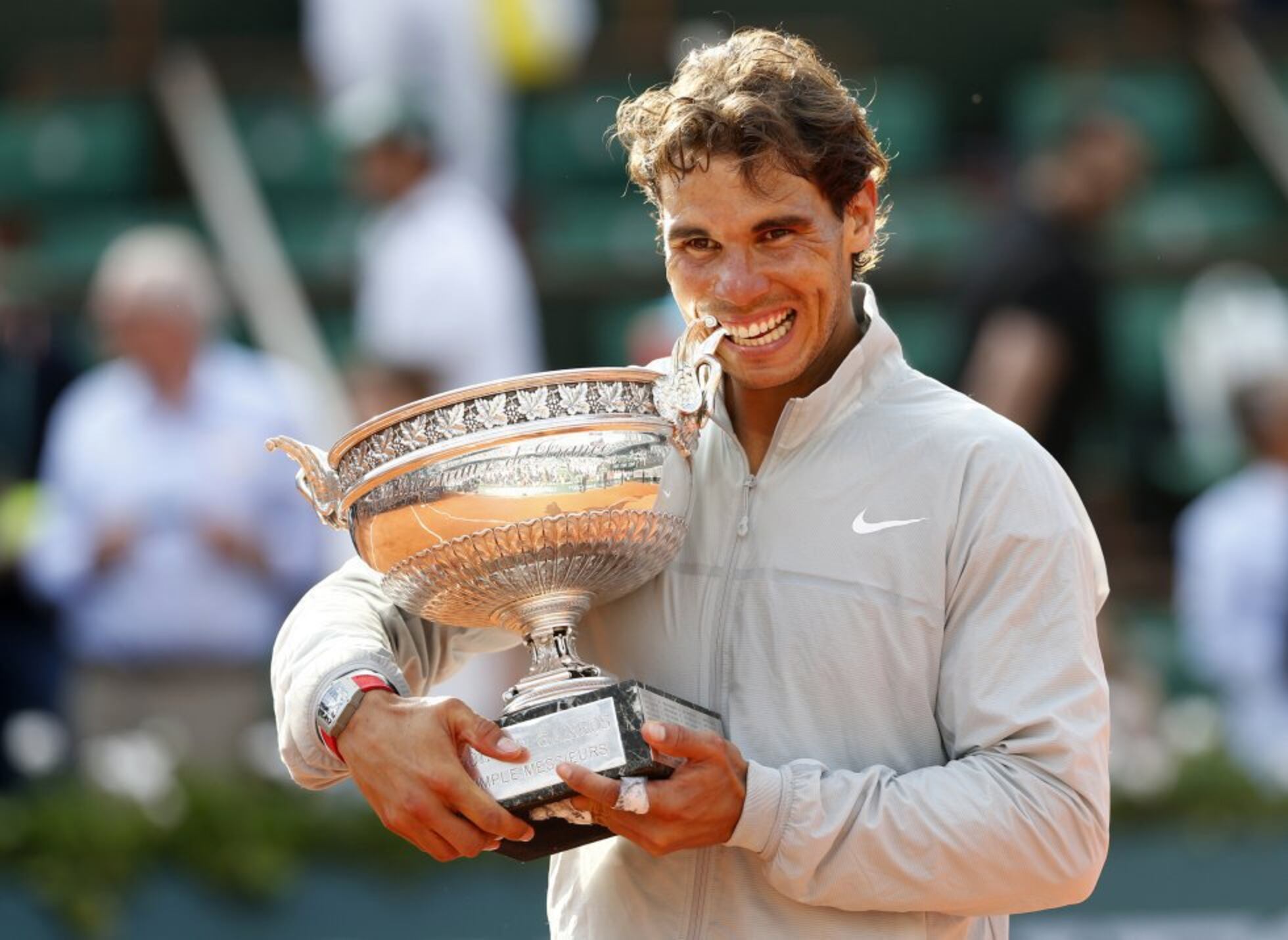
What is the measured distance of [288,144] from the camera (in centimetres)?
947

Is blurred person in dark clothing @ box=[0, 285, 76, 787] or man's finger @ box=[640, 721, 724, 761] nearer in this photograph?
man's finger @ box=[640, 721, 724, 761]

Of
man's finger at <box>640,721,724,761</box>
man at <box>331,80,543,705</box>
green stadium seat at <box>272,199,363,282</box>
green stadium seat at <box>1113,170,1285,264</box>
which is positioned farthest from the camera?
green stadium seat at <box>272,199,363,282</box>

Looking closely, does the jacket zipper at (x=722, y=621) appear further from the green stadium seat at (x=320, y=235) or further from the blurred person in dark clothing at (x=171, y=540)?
the green stadium seat at (x=320, y=235)

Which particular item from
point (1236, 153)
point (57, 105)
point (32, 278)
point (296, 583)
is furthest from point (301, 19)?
point (296, 583)

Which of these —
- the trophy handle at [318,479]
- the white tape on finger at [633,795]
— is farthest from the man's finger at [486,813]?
the trophy handle at [318,479]

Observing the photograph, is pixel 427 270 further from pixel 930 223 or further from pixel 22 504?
pixel 930 223

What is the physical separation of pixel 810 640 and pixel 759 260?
0.43 metres

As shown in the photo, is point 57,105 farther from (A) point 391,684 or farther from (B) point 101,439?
(A) point 391,684

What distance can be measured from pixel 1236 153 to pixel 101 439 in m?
5.37

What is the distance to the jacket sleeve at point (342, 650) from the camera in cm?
254

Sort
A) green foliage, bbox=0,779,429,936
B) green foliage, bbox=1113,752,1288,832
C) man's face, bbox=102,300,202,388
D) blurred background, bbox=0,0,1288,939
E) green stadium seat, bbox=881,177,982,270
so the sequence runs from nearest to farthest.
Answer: green foliage, bbox=0,779,429,936, blurred background, bbox=0,0,1288,939, green foliage, bbox=1113,752,1288,832, man's face, bbox=102,300,202,388, green stadium seat, bbox=881,177,982,270

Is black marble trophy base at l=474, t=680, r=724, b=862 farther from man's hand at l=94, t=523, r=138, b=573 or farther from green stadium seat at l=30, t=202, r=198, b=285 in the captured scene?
green stadium seat at l=30, t=202, r=198, b=285

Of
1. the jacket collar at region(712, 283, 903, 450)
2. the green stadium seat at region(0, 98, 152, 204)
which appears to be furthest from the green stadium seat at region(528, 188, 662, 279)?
the jacket collar at region(712, 283, 903, 450)

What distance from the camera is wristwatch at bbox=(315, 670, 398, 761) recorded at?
2475mm
